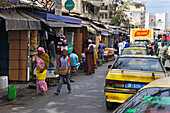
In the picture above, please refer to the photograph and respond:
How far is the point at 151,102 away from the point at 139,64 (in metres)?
4.24

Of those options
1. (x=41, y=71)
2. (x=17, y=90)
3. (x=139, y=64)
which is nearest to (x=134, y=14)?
(x=17, y=90)

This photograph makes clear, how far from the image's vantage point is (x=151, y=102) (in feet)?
10.2

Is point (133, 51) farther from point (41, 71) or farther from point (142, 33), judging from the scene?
point (142, 33)

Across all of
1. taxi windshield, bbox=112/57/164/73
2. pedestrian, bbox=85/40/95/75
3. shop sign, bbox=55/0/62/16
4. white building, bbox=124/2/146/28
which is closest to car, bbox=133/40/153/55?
pedestrian, bbox=85/40/95/75

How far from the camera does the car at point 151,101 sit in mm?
2998

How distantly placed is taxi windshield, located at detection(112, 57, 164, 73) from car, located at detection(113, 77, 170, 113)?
12.3 ft

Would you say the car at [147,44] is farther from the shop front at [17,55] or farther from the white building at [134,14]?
the white building at [134,14]

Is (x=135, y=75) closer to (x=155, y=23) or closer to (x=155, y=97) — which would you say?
(x=155, y=97)

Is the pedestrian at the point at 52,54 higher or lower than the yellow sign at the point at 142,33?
lower

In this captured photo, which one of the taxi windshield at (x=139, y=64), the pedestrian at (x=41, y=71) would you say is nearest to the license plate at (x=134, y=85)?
the taxi windshield at (x=139, y=64)

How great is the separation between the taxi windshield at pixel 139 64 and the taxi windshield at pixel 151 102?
384 centimetres

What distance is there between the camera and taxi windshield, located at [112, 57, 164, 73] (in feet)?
23.3

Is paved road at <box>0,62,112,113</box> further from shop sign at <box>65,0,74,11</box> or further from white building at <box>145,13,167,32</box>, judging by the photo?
white building at <box>145,13,167,32</box>

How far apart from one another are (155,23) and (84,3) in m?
117
